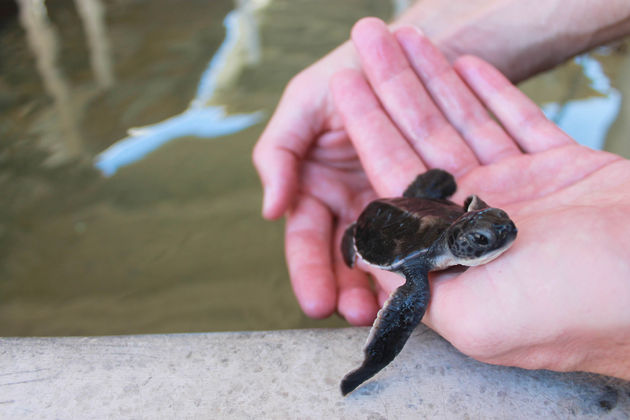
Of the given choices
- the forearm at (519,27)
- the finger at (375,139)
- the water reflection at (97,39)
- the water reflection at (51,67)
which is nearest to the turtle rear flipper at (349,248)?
the finger at (375,139)

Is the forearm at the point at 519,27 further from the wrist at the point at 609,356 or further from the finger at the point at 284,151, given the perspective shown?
the wrist at the point at 609,356

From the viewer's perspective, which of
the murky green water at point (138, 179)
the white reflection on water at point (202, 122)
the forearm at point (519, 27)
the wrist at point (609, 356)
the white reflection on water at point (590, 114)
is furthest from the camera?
the white reflection on water at point (590, 114)

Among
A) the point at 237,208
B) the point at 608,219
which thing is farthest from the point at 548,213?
the point at 237,208

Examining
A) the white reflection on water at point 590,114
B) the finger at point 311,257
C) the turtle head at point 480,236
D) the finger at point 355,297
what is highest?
the turtle head at point 480,236

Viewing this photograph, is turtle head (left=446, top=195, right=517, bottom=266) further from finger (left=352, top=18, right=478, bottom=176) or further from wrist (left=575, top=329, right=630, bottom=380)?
finger (left=352, top=18, right=478, bottom=176)

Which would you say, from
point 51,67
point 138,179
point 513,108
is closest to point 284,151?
point 513,108

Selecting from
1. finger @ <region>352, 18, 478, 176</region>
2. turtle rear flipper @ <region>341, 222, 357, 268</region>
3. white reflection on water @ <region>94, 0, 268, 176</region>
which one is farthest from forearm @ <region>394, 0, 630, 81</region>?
white reflection on water @ <region>94, 0, 268, 176</region>

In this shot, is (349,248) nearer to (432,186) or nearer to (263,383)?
(432,186)

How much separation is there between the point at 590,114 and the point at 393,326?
236cm

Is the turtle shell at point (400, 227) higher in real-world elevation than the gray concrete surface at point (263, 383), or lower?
higher

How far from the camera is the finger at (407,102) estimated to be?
1328 millimetres

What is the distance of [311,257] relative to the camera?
133 cm

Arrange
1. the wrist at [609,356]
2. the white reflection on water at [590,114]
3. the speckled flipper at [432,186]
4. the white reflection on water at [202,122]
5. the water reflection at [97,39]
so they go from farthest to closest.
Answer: the water reflection at [97,39] → the white reflection on water at [590,114] → the white reflection on water at [202,122] → the speckled flipper at [432,186] → the wrist at [609,356]

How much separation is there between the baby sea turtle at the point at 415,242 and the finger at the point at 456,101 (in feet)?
0.84
